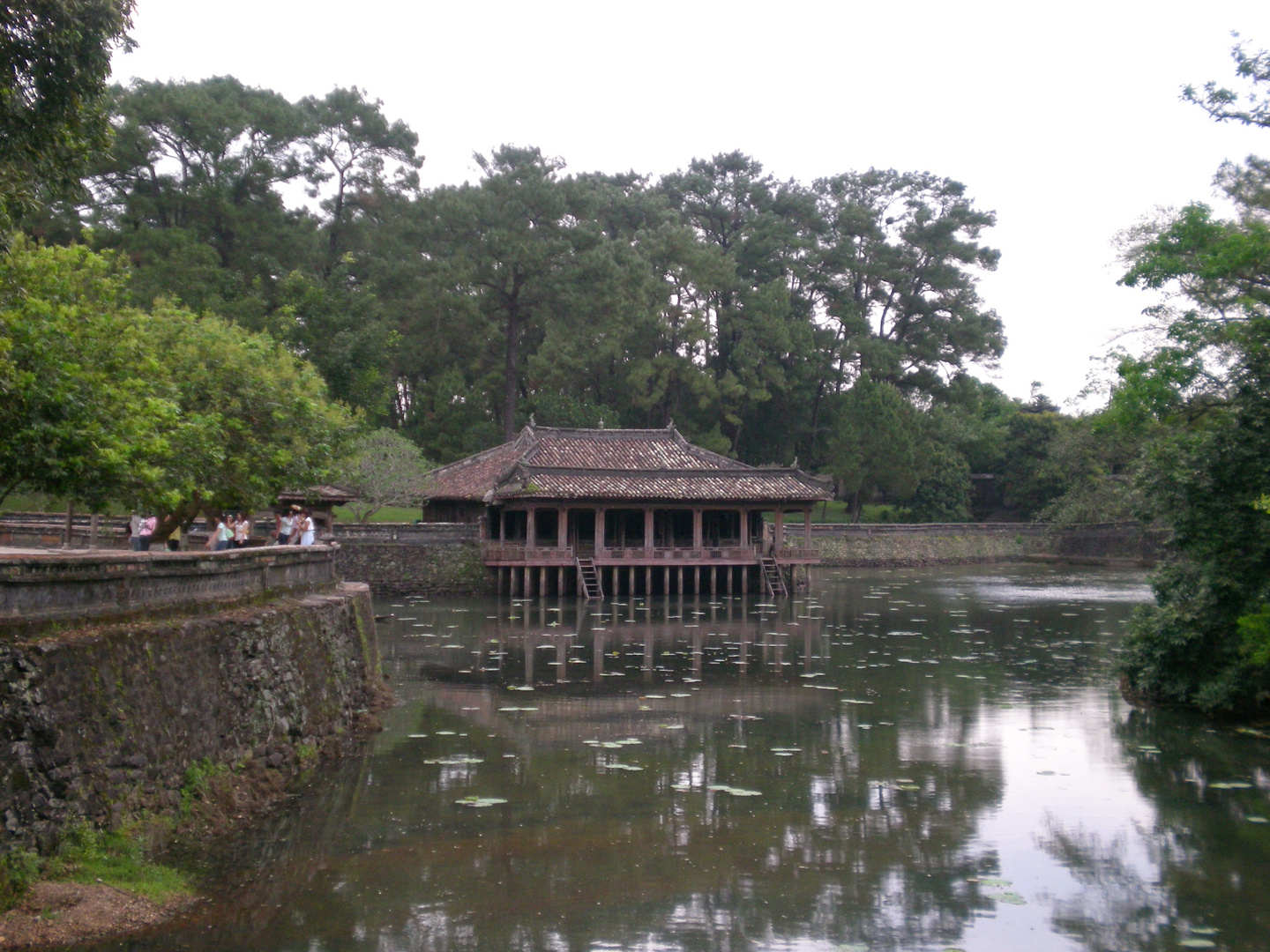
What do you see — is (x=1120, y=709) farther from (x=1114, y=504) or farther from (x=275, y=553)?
(x=1114, y=504)

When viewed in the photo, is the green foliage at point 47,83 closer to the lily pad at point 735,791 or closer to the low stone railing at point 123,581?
the low stone railing at point 123,581

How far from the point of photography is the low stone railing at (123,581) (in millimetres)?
7289

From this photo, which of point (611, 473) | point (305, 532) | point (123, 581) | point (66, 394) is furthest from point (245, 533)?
point (611, 473)

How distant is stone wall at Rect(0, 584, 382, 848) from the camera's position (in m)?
7.00

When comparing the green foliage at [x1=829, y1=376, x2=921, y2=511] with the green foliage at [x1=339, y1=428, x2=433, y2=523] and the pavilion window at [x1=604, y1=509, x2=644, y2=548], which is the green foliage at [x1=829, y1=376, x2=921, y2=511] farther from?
the green foliage at [x1=339, y1=428, x2=433, y2=523]

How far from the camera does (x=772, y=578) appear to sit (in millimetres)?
35000

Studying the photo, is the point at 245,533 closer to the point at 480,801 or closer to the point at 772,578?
the point at 480,801

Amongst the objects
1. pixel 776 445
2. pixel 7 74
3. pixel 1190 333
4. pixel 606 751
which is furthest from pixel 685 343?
pixel 7 74

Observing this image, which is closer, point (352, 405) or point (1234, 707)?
point (1234, 707)

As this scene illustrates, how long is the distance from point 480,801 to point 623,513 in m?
25.2

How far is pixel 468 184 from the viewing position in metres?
47.1

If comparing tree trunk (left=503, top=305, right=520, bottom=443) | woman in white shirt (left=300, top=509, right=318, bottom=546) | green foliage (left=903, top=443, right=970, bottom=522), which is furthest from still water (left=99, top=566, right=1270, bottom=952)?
green foliage (left=903, top=443, right=970, bottom=522)

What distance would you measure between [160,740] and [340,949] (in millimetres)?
2551

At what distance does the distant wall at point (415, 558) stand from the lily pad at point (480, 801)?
74.3 feet
